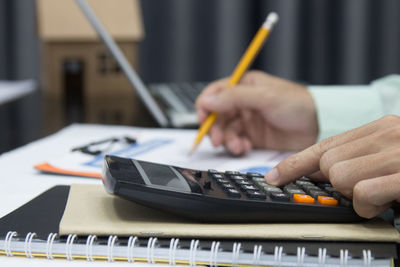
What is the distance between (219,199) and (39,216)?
0.12 meters

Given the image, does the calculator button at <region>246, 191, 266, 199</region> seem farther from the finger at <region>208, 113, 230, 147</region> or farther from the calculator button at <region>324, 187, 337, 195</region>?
the finger at <region>208, 113, 230, 147</region>

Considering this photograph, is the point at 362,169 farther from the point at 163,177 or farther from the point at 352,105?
the point at 352,105

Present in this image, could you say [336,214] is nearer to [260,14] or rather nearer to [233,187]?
[233,187]

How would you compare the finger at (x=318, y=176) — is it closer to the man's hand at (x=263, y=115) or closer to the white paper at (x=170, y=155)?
the white paper at (x=170, y=155)

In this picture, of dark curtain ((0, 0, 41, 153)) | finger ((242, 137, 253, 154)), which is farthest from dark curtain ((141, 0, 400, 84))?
finger ((242, 137, 253, 154))

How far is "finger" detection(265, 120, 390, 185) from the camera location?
1.24 feet

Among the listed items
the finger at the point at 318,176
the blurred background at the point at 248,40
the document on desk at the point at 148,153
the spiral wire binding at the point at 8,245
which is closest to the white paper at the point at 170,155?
the document on desk at the point at 148,153

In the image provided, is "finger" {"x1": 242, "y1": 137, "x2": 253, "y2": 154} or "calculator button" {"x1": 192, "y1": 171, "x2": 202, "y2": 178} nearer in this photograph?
"calculator button" {"x1": 192, "y1": 171, "x2": 202, "y2": 178}

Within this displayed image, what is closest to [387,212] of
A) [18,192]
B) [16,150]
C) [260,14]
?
[18,192]

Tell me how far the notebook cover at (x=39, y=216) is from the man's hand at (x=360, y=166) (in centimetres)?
15

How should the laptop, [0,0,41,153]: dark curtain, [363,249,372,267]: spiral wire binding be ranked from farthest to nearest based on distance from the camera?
1. [0,0,41,153]: dark curtain
2. the laptop
3. [363,249,372,267]: spiral wire binding

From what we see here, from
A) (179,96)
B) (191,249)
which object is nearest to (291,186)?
(191,249)

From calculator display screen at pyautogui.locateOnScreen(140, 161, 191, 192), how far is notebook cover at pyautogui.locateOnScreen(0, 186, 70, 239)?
6 cm

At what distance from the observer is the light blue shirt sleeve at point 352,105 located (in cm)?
67
